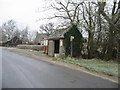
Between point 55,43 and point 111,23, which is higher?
point 111,23

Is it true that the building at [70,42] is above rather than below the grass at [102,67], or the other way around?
above

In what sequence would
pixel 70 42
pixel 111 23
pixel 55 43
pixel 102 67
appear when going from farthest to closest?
Answer: pixel 55 43
pixel 70 42
pixel 111 23
pixel 102 67

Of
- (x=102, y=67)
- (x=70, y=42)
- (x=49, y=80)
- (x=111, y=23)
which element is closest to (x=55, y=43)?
(x=70, y=42)

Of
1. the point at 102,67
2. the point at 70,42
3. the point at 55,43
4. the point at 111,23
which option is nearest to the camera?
the point at 102,67

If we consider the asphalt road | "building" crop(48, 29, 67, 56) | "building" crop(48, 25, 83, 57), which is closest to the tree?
"building" crop(48, 25, 83, 57)

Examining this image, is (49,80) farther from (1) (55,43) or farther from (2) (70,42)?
(1) (55,43)

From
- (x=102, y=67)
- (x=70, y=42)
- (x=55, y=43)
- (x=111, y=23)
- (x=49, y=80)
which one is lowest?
(x=102, y=67)

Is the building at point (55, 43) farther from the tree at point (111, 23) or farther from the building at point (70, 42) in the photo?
the tree at point (111, 23)

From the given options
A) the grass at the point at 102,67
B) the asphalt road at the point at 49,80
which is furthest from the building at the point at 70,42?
the asphalt road at the point at 49,80

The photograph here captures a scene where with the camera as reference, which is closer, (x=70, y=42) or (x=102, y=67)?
(x=102, y=67)

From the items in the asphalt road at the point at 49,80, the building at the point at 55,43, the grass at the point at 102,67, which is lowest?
the grass at the point at 102,67

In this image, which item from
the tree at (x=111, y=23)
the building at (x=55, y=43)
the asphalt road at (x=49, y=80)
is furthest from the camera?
the building at (x=55, y=43)

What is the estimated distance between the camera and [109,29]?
79.8 ft

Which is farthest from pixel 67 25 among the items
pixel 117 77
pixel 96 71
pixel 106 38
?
pixel 117 77
